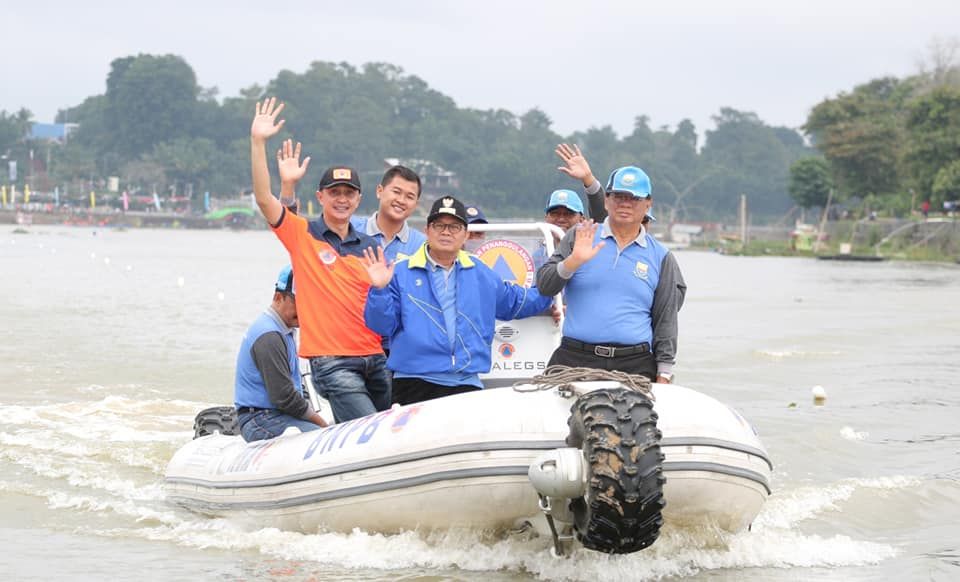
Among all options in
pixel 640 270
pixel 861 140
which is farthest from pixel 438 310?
pixel 861 140

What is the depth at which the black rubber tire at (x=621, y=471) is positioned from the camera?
242 inches

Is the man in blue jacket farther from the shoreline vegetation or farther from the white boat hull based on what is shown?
the shoreline vegetation

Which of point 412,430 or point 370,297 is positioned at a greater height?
point 370,297

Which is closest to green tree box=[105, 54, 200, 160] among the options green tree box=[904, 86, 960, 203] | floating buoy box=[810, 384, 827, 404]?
green tree box=[904, 86, 960, 203]

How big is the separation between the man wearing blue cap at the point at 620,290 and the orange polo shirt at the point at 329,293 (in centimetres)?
109

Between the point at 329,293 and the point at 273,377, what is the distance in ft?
2.35

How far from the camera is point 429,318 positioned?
7422 millimetres

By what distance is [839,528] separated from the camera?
9.22 m

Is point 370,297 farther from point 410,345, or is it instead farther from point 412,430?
point 412,430

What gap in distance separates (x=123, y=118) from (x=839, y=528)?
183111 mm

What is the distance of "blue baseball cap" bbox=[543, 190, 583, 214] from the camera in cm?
934

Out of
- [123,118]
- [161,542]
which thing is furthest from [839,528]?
[123,118]

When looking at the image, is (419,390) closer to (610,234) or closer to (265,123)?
(610,234)

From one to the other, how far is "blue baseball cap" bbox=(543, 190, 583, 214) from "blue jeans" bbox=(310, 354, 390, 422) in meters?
2.01
